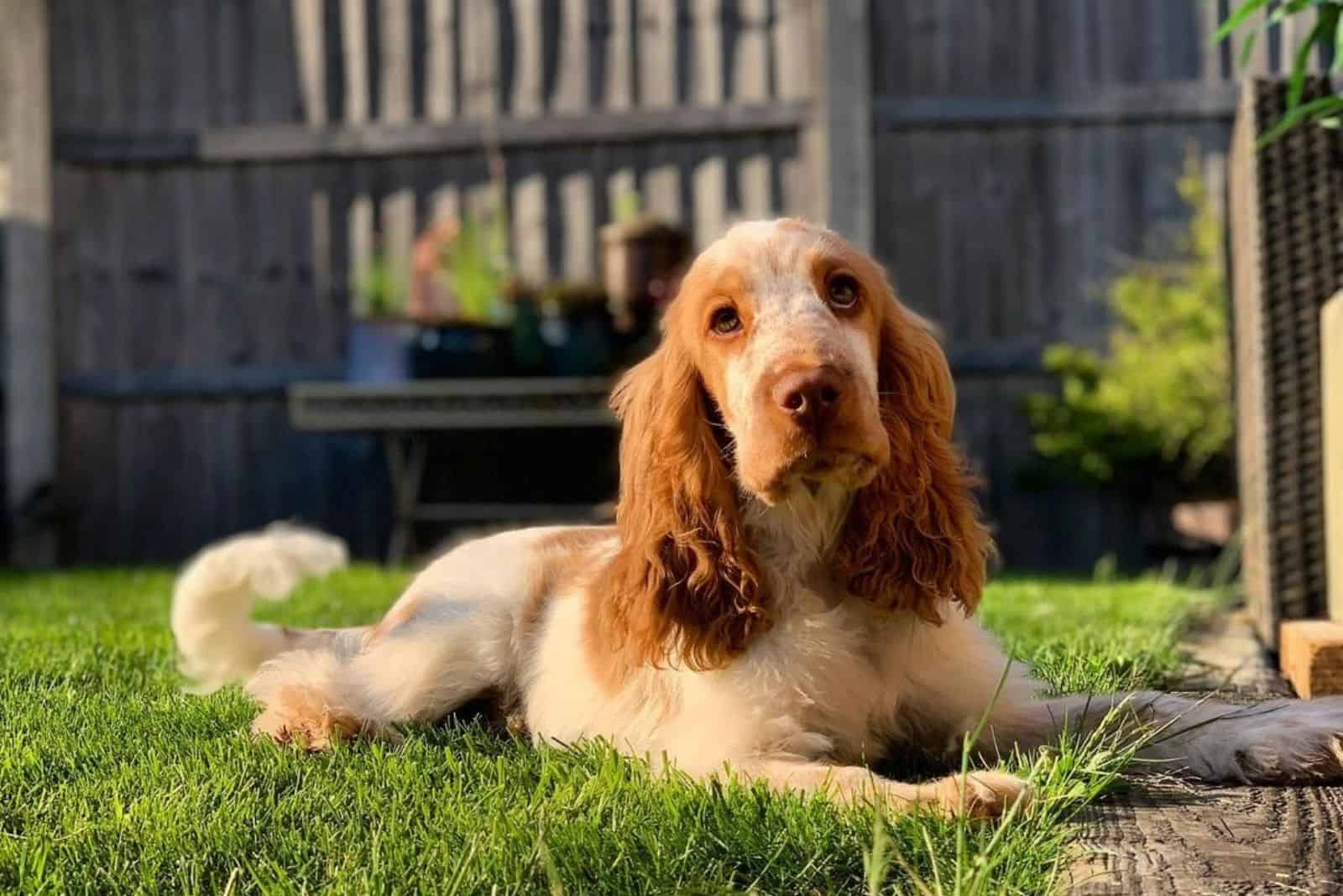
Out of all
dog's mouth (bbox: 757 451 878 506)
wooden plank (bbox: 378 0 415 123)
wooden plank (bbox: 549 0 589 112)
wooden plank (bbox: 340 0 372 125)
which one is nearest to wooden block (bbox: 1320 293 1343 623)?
dog's mouth (bbox: 757 451 878 506)

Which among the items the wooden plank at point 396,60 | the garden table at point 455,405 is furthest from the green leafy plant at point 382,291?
the wooden plank at point 396,60

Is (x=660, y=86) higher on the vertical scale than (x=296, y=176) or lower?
higher

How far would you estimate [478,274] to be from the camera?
24.9 ft

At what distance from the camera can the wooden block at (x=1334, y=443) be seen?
3.53 metres

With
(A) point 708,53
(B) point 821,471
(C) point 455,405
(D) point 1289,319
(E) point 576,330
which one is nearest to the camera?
(B) point 821,471

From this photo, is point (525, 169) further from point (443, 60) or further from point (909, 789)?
point (909, 789)

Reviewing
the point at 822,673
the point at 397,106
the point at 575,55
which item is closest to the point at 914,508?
the point at 822,673

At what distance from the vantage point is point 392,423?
287 inches

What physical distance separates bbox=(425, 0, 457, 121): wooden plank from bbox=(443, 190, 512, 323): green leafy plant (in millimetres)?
726

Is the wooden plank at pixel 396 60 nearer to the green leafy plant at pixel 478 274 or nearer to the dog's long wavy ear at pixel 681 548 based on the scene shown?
the green leafy plant at pixel 478 274

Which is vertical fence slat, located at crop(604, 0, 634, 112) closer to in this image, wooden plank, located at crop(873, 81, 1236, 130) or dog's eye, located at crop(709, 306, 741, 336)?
wooden plank, located at crop(873, 81, 1236, 130)

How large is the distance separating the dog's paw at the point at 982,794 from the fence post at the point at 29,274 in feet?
23.8

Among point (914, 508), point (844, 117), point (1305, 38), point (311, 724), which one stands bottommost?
point (311, 724)

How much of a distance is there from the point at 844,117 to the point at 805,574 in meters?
Answer: 5.47
